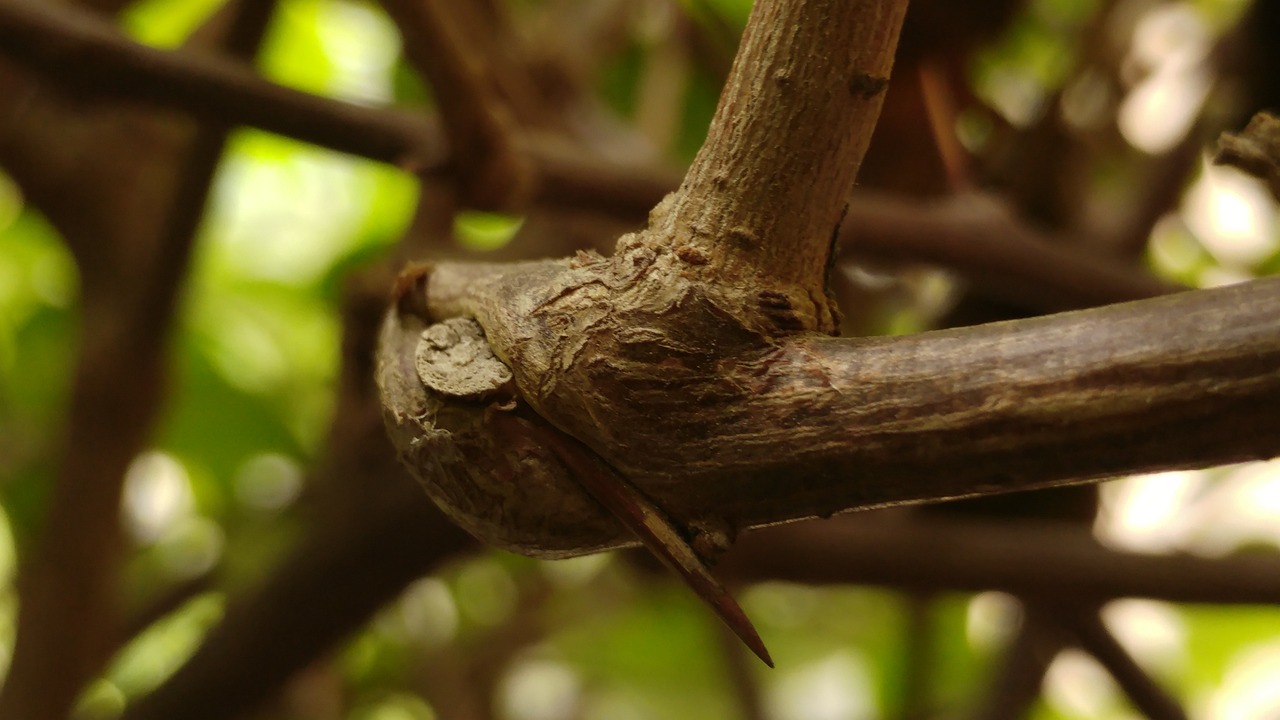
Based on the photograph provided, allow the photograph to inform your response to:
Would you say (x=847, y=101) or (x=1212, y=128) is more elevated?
(x=847, y=101)

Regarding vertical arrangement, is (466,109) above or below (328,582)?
above

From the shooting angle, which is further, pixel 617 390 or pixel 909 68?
pixel 909 68

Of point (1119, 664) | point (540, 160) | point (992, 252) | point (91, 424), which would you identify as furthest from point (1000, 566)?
point (91, 424)

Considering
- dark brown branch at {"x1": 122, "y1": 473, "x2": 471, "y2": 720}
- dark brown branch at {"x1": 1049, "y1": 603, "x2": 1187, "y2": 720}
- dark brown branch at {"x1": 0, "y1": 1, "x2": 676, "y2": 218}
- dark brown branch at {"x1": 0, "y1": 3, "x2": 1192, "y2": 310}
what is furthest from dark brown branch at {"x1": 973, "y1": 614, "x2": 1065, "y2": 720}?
dark brown branch at {"x1": 0, "y1": 1, "x2": 676, "y2": 218}

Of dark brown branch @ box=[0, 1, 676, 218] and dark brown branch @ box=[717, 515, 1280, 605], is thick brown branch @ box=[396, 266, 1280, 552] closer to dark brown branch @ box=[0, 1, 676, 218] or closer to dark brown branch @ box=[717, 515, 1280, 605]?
dark brown branch @ box=[0, 1, 676, 218]

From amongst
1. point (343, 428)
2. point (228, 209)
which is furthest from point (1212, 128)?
point (228, 209)

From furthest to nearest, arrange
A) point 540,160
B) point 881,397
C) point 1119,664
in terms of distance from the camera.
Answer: point 1119,664
point 540,160
point 881,397

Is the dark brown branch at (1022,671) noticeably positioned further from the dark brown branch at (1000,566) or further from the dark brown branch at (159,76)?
the dark brown branch at (159,76)

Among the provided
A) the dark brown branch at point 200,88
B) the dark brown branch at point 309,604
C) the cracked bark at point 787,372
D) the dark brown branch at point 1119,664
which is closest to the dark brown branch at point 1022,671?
the dark brown branch at point 1119,664

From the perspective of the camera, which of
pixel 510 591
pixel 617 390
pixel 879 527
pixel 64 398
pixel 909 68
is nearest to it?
pixel 617 390

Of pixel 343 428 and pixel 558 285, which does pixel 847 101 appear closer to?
pixel 558 285

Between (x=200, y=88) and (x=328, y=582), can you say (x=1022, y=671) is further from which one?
(x=200, y=88)
